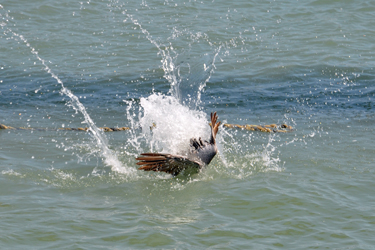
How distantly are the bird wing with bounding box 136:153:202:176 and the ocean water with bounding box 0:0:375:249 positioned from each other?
9.1 inches

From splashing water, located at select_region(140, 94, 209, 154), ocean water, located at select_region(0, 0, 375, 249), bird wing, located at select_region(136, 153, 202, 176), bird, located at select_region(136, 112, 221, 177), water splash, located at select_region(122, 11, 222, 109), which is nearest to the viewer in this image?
ocean water, located at select_region(0, 0, 375, 249)

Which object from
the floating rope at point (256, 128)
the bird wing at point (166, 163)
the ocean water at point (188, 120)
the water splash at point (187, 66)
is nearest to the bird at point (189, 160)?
the bird wing at point (166, 163)

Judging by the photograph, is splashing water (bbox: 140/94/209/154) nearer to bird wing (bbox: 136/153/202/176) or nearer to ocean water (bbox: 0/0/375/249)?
ocean water (bbox: 0/0/375/249)

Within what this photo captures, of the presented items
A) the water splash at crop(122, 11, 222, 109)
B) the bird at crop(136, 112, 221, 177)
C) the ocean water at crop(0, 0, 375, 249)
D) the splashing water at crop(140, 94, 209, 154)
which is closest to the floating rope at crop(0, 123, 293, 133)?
the ocean water at crop(0, 0, 375, 249)

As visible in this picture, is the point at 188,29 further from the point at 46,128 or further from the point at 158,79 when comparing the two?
the point at 46,128

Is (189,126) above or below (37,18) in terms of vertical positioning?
below

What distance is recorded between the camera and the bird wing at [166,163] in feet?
18.1

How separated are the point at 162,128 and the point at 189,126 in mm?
382

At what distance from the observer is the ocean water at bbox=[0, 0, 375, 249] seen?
16.7 feet

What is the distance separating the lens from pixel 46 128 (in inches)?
345

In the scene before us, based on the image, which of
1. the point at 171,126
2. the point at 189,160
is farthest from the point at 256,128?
the point at 189,160

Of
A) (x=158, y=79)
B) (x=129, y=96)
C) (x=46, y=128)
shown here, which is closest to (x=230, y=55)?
(x=158, y=79)

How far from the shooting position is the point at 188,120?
7.18 meters

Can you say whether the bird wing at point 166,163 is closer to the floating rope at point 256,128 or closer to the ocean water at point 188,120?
the ocean water at point 188,120
